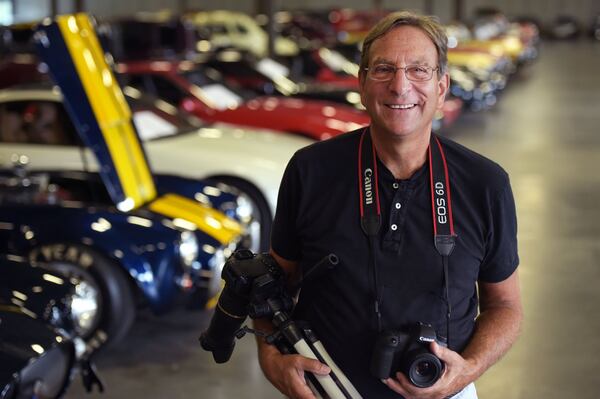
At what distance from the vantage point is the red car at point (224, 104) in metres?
9.74

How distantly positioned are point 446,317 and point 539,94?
18.5m

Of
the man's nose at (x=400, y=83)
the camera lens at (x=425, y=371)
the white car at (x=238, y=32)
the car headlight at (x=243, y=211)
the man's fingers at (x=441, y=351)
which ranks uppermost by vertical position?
the man's nose at (x=400, y=83)

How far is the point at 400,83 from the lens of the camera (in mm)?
2123

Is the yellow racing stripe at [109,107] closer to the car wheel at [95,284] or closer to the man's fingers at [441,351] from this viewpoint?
the car wheel at [95,284]

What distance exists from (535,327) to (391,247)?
407 centimetres

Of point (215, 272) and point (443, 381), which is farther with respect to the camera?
point (215, 272)

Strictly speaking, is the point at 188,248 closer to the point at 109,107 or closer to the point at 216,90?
the point at 109,107

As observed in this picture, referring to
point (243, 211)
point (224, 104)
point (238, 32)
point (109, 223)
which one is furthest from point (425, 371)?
point (238, 32)

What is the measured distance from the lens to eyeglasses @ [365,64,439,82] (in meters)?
2.14

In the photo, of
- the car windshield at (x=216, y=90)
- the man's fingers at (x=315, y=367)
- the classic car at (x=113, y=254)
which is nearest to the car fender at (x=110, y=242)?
the classic car at (x=113, y=254)

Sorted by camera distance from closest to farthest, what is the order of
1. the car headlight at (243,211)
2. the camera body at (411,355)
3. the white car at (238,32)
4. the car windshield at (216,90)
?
the camera body at (411,355)
the car headlight at (243,211)
the car windshield at (216,90)
the white car at (238,32)

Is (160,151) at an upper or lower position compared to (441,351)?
lower

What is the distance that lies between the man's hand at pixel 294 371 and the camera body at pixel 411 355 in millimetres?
132

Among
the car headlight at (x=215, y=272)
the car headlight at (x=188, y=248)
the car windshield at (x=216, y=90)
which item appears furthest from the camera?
the car windshield at (x=216, y=90)
